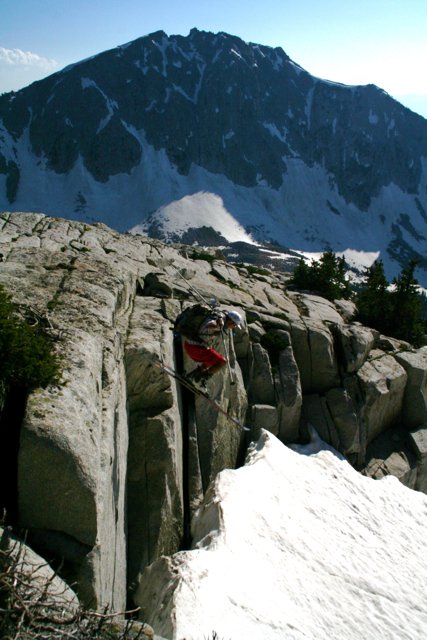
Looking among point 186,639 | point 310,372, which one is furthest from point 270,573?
point 310,372

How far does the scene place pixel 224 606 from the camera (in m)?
13.7

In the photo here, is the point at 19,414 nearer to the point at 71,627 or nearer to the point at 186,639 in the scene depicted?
the point at 71,627

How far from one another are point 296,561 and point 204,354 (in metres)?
7.51

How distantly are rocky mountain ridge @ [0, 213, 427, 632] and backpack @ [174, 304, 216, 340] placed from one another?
1.05m

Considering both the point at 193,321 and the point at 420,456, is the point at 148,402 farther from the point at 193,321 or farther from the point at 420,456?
the point at 420,456

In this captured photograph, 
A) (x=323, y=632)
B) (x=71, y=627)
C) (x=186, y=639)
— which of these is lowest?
(x=323, y=632)

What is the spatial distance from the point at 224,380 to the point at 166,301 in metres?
4.22

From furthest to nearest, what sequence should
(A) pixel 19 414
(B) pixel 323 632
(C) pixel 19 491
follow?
1. (B) pixel 323 632
2. (A) pixel 19 414
3. (C) pixel 19 491

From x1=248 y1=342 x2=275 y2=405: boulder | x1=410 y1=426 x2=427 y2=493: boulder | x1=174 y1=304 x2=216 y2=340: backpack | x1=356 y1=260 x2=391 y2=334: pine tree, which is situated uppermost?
x1=356 y1=260 x2=391 y2=334: pine tree

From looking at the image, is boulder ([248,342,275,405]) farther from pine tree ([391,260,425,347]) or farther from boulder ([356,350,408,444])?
pine tree ([391,260,425,347])

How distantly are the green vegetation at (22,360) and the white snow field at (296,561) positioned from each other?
628cm

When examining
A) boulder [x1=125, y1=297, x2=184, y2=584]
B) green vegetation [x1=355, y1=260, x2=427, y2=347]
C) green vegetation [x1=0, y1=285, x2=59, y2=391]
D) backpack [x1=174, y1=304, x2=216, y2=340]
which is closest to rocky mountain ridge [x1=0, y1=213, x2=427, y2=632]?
boulder [x1=125, y1=297, x2=184, y2=584]

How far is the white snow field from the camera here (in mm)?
13625

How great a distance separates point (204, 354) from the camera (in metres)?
18.2
